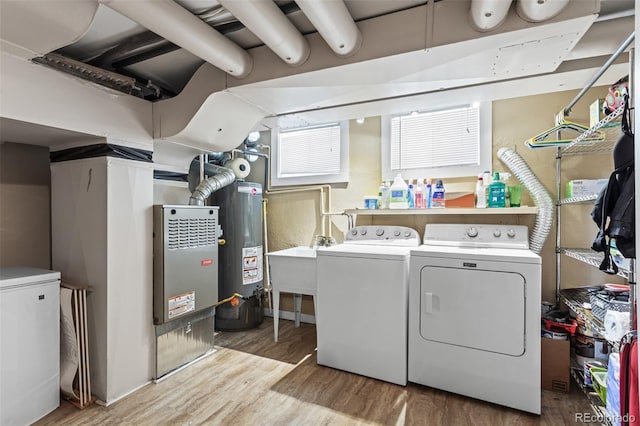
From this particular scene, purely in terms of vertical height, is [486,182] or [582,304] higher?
[486,182]

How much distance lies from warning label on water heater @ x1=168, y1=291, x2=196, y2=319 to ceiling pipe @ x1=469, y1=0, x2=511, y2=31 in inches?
96.6

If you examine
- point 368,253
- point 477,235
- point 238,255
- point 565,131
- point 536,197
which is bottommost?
point 238,255

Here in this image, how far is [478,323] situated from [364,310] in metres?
A: 0.74

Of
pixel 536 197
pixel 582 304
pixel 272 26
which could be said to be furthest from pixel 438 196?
pixel 272 26

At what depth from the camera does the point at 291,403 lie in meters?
1.98

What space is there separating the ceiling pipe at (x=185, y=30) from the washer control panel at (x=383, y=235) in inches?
65.5

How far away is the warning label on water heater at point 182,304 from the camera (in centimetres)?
227

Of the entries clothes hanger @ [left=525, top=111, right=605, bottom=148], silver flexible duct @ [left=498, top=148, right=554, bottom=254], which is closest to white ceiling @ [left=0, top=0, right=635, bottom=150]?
clothes hanger @ [left=525, top=111, right=605, bottom=148]

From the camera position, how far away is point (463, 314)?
1.98 m

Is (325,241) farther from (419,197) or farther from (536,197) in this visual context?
(536,197)

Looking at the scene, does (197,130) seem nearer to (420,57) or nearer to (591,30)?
(420,57)

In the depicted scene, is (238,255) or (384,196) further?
(238,255)

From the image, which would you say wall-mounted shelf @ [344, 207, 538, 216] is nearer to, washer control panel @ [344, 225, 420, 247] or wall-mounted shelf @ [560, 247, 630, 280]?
washer control panel @ [344, 225, 420, 247]

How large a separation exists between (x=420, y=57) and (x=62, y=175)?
2.44 meters
